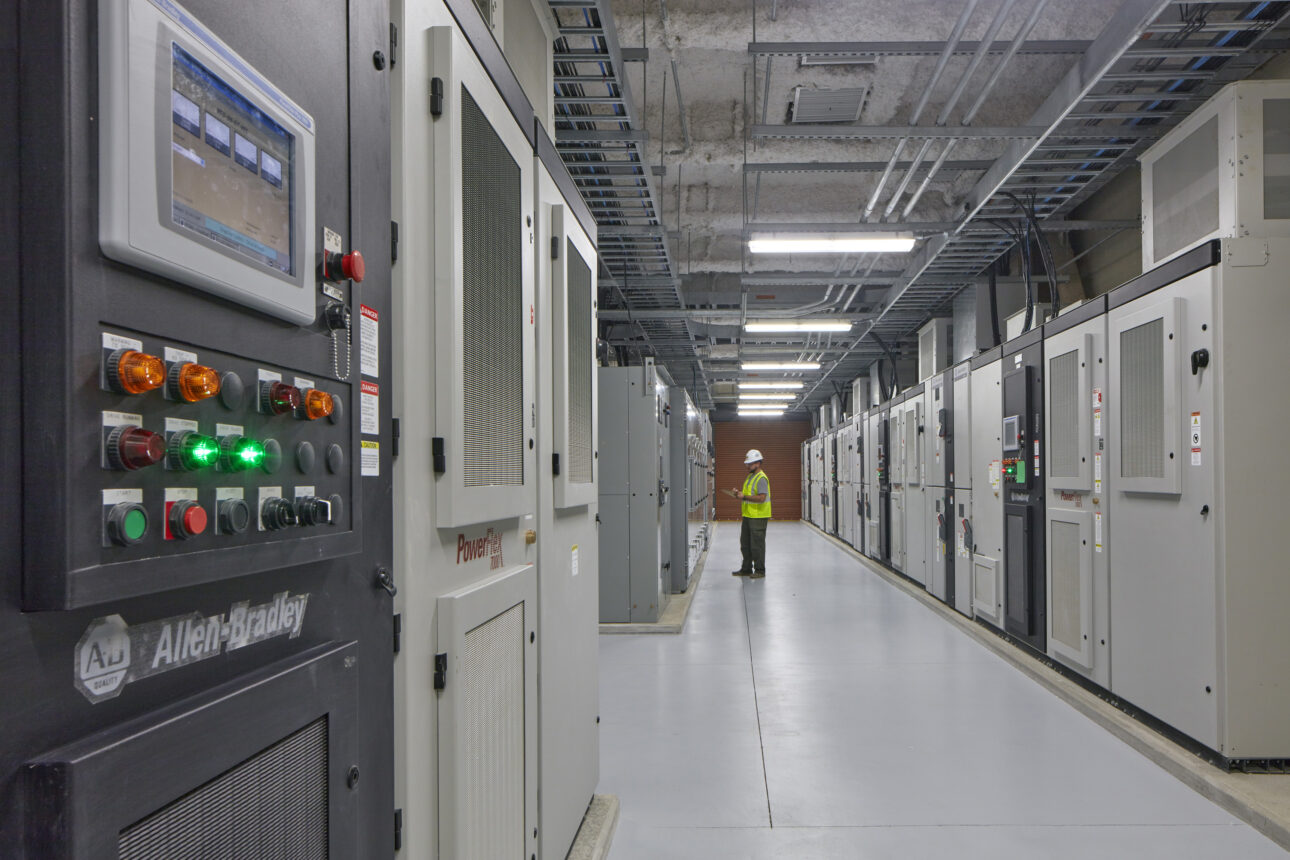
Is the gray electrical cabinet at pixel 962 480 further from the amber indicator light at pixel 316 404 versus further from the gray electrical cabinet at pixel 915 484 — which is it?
the amber indicator light at pixel 316 404

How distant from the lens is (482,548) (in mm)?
2037

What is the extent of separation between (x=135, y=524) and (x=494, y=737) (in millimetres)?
1403

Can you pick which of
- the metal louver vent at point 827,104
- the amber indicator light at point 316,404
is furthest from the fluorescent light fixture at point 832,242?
the amber indicator light at point 316,404

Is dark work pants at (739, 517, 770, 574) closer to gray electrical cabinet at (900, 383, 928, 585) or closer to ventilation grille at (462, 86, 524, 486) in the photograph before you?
gray electrical cabinet at (900, 383, 928, 585)

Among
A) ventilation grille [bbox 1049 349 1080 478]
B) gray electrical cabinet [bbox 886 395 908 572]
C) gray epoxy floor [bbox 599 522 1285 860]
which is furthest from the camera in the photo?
gray electrical cabinet [bbox 886 395 908 572]

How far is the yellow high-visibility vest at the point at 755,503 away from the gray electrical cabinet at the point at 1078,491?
226 inches

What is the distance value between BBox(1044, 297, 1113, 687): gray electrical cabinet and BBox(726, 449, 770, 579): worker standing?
228 inches

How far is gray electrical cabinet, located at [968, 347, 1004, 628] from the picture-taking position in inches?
270

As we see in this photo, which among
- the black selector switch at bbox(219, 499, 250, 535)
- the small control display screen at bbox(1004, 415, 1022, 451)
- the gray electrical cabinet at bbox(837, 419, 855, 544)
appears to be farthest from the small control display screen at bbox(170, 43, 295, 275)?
the gray electrical cabinet at bbox(837, 419, 855, 544)

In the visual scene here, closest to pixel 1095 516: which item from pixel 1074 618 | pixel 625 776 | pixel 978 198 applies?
pixel 1074 618

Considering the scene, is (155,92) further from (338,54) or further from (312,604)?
(312,604)

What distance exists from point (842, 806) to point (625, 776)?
3.28 ft

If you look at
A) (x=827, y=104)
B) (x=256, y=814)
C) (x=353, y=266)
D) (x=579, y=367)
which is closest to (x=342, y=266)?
(x=353, y=266)

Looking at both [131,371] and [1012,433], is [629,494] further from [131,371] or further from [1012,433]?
[131,371]
